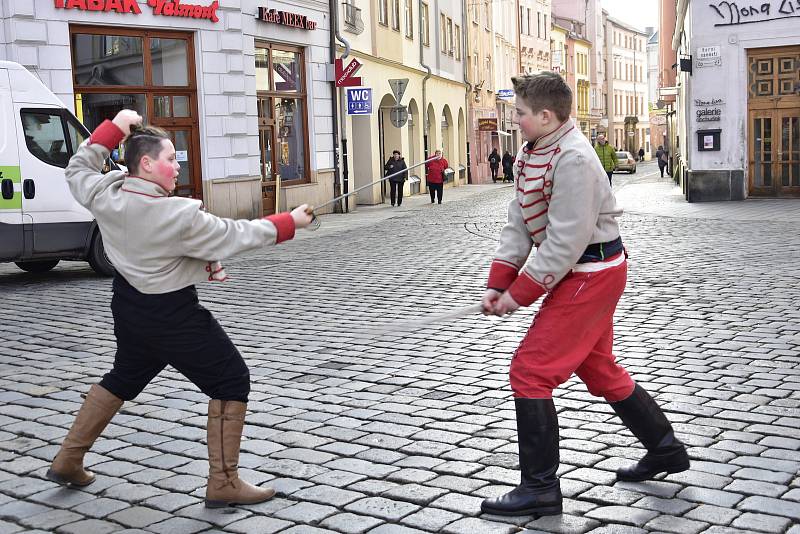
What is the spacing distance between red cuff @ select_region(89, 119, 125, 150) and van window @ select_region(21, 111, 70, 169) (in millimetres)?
8417

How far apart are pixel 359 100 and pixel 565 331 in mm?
22082

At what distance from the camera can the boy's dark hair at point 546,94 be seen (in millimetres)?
4113

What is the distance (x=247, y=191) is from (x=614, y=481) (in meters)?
19.0

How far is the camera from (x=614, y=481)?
179 inches

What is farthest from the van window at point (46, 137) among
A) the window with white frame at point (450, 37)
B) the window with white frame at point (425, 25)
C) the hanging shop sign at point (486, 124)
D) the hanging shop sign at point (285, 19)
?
the hanging shop sign at point (486, 124)

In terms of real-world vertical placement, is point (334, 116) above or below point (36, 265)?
above

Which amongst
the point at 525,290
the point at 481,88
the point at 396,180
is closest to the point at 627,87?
the point at 481,88

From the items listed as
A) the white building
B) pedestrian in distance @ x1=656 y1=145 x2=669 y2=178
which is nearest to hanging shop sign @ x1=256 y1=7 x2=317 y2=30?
the white building

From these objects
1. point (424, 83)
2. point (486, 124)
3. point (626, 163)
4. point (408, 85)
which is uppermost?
point (424, 83)

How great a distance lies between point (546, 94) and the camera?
4109 millimetres

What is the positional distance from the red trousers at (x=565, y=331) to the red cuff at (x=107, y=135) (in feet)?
6.53

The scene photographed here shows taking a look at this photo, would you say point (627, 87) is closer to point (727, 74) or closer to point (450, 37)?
point (450, 37)

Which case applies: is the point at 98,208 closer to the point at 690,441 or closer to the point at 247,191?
the point at 690,441

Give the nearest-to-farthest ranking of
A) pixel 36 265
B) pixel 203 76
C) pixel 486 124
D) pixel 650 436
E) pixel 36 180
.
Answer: pixel 650 436, pixel 36 180, pixel 36 265, pixel 203 76, pixel 486 124
